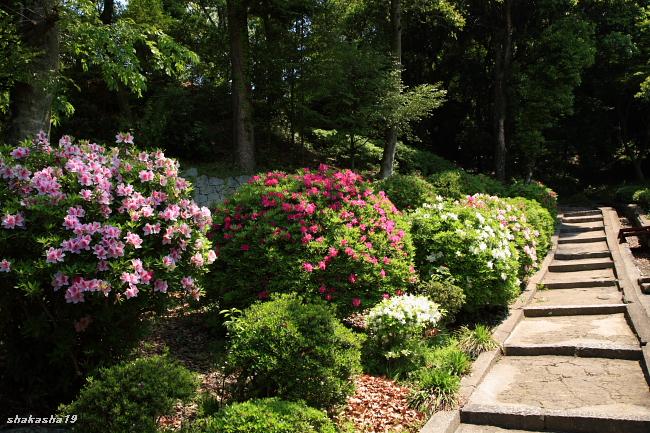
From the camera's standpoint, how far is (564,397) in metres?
4.41

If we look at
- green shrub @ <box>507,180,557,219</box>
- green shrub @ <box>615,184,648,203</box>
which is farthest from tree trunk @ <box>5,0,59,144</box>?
green shrub @ <box>615,184,648,203</box>

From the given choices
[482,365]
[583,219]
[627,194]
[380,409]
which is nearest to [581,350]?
[482,365]

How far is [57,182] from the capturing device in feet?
11.6

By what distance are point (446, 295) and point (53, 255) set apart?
13.6ft

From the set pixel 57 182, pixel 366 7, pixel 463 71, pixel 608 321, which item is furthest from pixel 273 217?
pixel 463 71

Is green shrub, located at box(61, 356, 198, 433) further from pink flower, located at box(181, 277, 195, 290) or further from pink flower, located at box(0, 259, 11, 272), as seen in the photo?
pink flower, located at box(0, 259, 11, 272)

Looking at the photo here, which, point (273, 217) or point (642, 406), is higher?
point (273, 217)

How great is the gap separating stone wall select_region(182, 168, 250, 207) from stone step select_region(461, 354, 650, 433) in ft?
27.7

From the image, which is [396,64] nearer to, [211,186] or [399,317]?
[211,186]

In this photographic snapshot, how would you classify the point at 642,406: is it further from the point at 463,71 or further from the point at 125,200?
the point at 463,71

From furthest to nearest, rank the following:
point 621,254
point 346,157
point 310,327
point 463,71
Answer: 1. point 463,71
2. point 346,157
3. point 621,254
4. point 310,327

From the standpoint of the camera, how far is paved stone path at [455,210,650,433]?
4.03 m

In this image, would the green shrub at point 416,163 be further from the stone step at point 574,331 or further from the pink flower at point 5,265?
the pink flower at point 5,265

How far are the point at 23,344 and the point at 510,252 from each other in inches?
234
